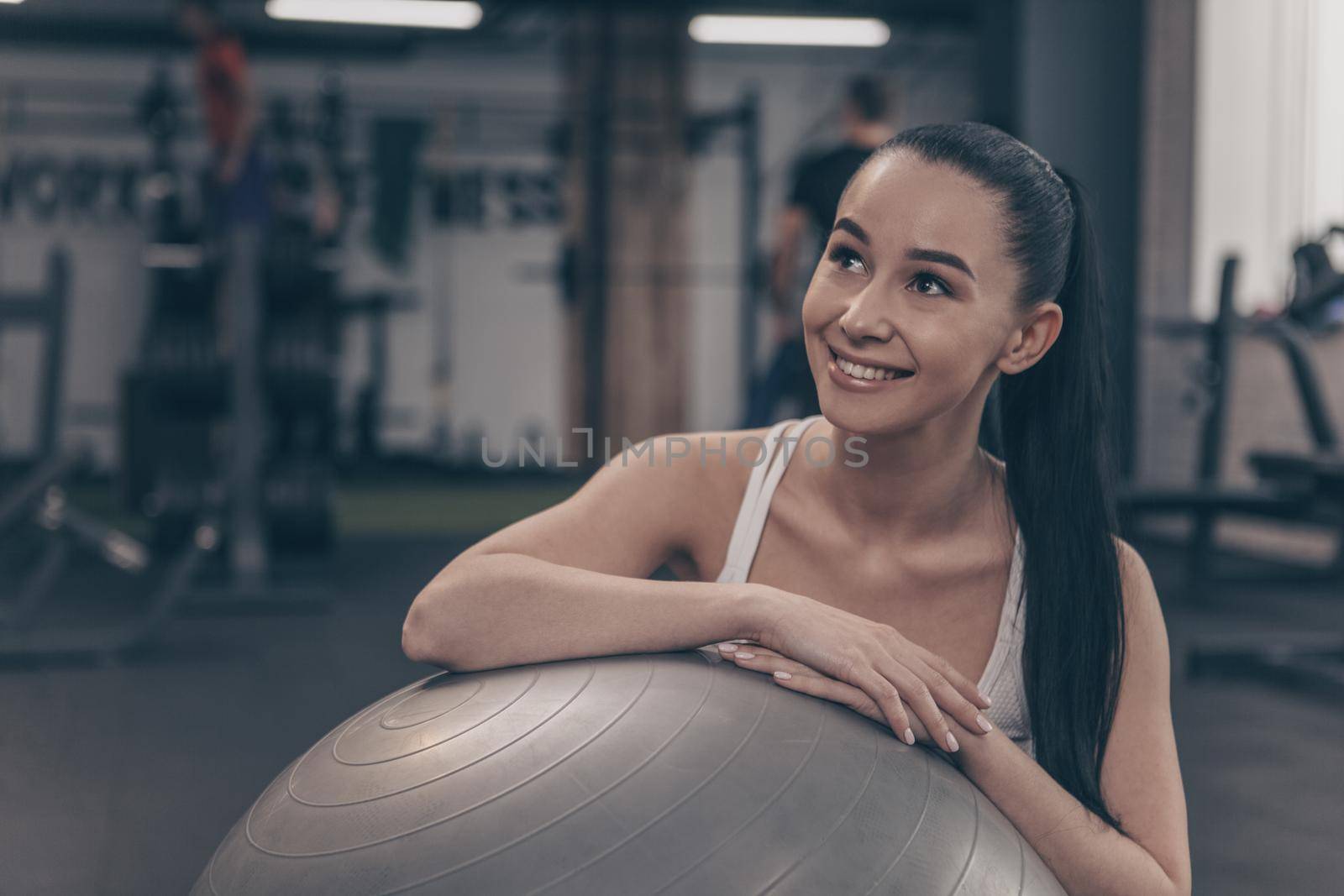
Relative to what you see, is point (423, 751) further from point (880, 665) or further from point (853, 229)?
point (853, 229)

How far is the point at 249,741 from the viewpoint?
2832mm

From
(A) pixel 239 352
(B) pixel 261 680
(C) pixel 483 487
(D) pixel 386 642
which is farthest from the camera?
(C) pixel 483 487

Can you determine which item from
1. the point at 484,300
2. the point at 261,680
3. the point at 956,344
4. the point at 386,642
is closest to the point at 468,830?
the point at 956,344

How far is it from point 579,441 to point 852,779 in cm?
861

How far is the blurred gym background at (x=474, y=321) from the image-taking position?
308 cm

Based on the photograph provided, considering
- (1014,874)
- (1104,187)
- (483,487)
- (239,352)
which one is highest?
(1104,187)

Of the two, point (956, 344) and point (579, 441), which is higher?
point (956, 344)

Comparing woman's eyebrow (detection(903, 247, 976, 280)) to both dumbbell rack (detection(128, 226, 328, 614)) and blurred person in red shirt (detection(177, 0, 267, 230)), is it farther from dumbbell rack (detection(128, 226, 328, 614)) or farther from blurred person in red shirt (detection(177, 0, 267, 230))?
blurred person in red shirt (detection(177, 0, 267, 230))

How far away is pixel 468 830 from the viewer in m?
0.93

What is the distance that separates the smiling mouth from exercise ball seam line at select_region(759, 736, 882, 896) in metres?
0.34

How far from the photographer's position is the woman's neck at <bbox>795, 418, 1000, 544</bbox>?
1.33 meters

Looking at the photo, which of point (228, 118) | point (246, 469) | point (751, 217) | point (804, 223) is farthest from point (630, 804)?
point (751, 217)

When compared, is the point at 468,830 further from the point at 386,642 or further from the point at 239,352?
the point at 239,352

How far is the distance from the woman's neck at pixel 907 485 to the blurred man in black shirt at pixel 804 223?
53.8 inches
